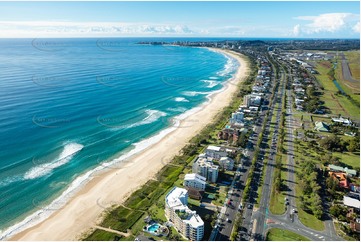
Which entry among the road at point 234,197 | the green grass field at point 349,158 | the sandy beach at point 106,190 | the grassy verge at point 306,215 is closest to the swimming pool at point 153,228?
the road at point 234,197

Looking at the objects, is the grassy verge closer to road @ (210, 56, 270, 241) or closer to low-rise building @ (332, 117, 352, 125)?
road @ (210, 56, 270, 241)

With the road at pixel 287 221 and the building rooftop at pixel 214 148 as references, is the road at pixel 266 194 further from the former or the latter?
the building rooftop at pixel 214 148

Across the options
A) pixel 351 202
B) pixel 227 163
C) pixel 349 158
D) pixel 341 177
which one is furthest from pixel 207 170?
pixel 349 158

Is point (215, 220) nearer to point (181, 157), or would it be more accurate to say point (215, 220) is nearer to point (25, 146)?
point (181, 157)

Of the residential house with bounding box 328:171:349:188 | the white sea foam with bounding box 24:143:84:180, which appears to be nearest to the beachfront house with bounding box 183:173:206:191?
the residential house with bounding box 328:171:349:188

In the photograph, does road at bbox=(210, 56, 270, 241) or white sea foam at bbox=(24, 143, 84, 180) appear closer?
road at bbox=(210, 56, 270, 241)

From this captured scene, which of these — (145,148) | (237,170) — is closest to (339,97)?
(237,170)

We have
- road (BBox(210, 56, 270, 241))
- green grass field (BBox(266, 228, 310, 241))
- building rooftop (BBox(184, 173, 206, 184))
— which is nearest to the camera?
green grass field (BBox(266, 228, 310, 241))
